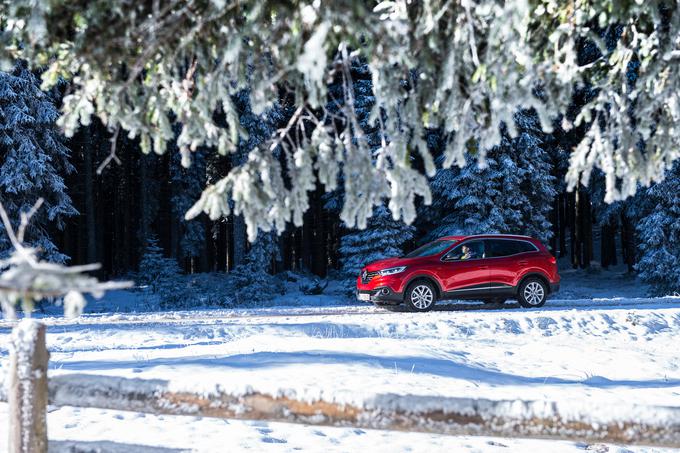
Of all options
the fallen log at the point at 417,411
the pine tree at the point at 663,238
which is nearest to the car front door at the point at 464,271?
the fallen log at the point at 417,411

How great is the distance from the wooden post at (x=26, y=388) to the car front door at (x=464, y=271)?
1192 cm

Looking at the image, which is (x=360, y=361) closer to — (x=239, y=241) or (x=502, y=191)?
(x=239, y=241)

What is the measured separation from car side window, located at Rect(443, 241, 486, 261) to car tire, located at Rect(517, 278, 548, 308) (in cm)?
144

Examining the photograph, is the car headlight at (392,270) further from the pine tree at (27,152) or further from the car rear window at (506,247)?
the pine tree at (27,152)

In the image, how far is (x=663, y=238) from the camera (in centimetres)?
2369

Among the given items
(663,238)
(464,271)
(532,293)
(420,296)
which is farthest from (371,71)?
(663,238)

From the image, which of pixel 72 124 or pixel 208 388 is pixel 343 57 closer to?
pixel 72 124

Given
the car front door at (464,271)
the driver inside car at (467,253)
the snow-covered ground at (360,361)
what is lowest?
the snow-covered ground at (360,361)

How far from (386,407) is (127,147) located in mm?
35127

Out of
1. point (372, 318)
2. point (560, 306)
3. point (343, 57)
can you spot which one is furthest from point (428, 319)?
point (343, 57)

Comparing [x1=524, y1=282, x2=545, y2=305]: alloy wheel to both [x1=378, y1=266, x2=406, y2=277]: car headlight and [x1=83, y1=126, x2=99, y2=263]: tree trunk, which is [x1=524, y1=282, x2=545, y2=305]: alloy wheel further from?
[x1=83, y1=126, x2=99, y2=263]: tree trunk

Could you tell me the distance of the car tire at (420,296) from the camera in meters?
14.7

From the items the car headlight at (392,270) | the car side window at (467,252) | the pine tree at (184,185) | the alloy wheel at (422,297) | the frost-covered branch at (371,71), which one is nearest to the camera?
the frost-covered branch at (371,71)

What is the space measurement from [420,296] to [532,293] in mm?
3067
